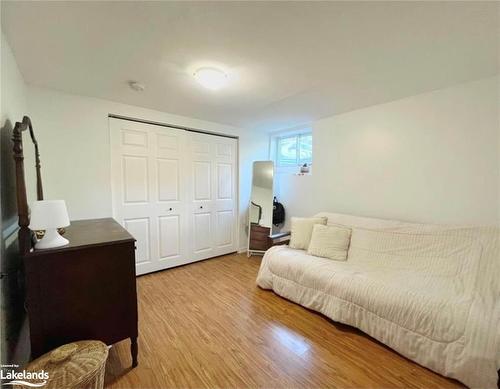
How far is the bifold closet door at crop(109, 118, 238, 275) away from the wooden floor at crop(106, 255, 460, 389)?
2.75 feet

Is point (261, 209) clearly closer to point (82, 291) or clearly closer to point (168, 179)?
point (168, 179)

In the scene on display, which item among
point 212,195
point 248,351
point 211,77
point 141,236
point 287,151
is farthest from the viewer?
point 287,151

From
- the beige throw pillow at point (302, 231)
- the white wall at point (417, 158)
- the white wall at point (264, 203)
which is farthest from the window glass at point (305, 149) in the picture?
the beige throw pillow at point (302, 231)

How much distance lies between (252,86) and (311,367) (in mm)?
2315

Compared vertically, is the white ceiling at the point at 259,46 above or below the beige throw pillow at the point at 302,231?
above

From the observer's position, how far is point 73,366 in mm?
1089

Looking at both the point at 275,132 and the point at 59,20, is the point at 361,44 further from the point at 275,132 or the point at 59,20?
the point at 275,132

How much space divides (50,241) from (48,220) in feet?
0.45

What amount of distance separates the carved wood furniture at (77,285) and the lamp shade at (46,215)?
1.2 inches

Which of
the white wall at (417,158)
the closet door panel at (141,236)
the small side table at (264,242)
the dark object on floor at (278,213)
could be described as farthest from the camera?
the dark object on floor at (278,213)

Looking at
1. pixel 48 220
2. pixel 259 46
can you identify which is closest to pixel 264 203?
pixel 259 46

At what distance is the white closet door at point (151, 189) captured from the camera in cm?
273

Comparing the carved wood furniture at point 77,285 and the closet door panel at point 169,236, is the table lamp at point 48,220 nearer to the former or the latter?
the carved wood furniture at point 77,285

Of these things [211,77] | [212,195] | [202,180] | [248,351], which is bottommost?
[248,351]
